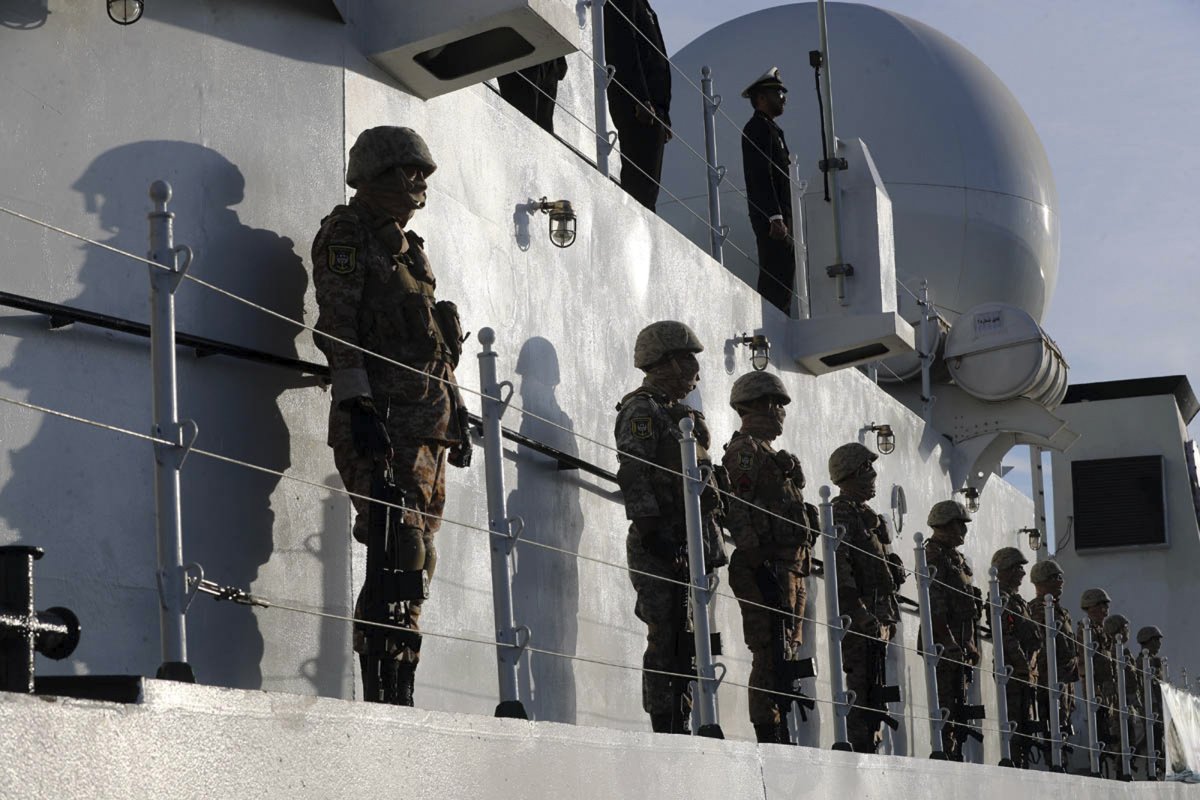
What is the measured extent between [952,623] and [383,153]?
6061 mm

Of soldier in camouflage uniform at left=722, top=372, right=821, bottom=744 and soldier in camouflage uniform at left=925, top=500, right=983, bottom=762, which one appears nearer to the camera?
soldier in camouflage uniform at left=722, top=372, right=821, bottom=744

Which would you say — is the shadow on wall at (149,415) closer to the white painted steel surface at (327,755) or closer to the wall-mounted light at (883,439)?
the white painted steel surface at (327,755)

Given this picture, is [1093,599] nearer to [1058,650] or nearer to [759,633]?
[1058,650]

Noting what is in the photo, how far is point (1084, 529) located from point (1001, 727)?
9487 millimetres

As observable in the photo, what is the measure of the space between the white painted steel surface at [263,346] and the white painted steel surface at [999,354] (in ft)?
20.2

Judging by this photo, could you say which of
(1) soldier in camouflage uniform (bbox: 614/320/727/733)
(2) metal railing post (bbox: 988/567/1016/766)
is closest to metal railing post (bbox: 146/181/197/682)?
(1) soldier in camouflage uniform (bbox: 614/320/727/733)

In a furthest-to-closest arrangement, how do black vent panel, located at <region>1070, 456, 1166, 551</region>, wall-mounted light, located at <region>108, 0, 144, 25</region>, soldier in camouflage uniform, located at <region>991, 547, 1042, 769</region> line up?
black vent panel, located at <region>1070, 456, 1166, 551</region> < soldier in camouflage uniform, located at <region>991, 547, 1042, 769</region> < wall-mounted light, located at <region>108, 0, 144, 25</region>

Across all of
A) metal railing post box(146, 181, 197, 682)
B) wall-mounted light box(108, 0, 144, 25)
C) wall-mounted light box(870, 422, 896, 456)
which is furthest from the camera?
wall-mounted light box(870, 422, 896, 456)

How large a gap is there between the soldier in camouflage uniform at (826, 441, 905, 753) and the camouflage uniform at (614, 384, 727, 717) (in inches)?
73.5

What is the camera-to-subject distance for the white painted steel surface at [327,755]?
2180 millimetres

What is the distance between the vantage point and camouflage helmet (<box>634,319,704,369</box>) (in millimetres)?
6082

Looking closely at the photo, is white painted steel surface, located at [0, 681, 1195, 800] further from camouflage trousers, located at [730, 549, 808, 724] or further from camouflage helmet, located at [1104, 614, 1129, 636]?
camouflage helmet, located at [1104, 614, 1129, 636]

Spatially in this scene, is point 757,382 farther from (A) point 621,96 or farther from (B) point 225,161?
(B) point 225,161

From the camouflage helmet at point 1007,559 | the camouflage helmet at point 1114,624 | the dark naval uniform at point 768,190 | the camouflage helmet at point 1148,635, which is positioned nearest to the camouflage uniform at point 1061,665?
the camouflage helmet at point 1007,559
